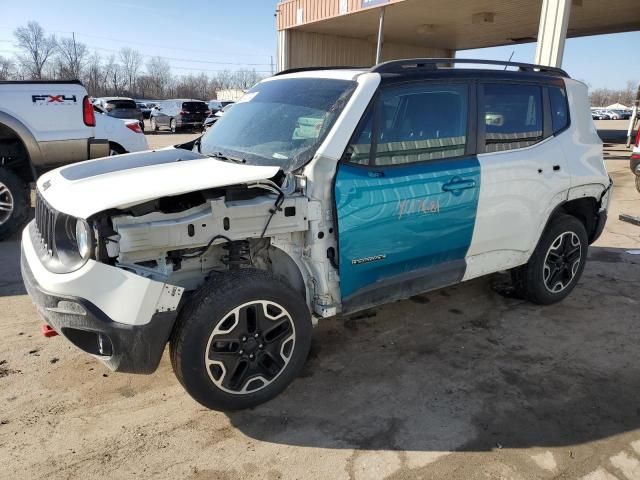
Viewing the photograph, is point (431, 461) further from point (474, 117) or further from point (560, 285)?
point (560, 285)

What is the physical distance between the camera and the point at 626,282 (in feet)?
17.3

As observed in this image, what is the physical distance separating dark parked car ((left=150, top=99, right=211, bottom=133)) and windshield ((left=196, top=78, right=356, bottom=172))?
2460 centimetres

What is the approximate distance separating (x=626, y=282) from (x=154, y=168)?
4.83m

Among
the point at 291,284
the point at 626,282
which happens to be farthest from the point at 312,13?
the point at 291,284

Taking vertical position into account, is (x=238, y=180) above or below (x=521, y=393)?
above

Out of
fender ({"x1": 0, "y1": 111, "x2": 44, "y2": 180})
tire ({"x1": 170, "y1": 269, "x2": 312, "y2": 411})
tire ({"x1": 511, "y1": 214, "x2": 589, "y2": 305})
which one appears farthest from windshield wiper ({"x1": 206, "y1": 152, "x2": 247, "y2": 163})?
fender ({"x1": 0, "y1": 111, "x2": 44, "y2": 180})

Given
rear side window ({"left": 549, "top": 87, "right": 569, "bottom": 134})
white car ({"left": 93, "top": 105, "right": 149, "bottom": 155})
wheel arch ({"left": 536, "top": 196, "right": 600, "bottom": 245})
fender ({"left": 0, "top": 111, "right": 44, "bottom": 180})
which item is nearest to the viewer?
rear side window ({"left": 549, "top": 87, "right": 569, "bottom": 134})

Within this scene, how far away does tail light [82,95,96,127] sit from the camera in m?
6.93

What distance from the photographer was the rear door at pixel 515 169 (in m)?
3.77

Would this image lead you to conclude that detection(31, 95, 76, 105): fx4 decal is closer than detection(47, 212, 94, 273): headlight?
No

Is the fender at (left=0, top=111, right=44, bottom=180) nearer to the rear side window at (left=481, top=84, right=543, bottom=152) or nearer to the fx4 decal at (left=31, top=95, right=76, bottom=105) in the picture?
the fx4 decal at (left=31, top=95, right=76, bottom=105)

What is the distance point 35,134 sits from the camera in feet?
21.6

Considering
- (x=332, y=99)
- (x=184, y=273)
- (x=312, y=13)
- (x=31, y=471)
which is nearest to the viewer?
(x=31, y=471)

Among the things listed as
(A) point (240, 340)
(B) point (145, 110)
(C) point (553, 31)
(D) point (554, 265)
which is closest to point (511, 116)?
(D) point (554, 265)
